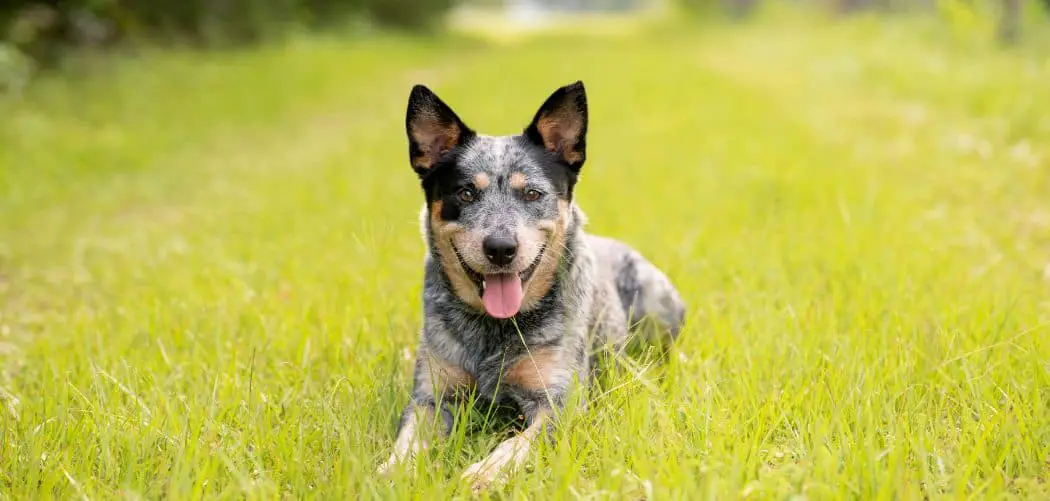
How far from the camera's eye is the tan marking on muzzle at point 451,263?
3.38m

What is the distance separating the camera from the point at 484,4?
77.1 m

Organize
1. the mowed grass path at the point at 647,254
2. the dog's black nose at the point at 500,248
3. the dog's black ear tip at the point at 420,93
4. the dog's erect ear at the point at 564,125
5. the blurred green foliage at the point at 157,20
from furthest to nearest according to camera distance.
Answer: the blurred green foliage at the point at 157,20
the dog's erect ear at the point at 564,125
the dog's black ear tip at the point at 420,93
the dog's black nose at the point at 500,248
the mowed grass path at the point at 647,254

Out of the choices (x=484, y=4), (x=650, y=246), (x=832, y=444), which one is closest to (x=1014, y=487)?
(x=832, y=444)

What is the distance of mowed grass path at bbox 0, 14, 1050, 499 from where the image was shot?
2.77m

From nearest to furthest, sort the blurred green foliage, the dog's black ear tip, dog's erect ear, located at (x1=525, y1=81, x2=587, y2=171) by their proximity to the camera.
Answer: the dog's black ear tip → dog's erect ear, located at (x1=525, y1=81, x2=587, y2=171) → the blurred green foliage

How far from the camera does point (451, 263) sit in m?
3.44

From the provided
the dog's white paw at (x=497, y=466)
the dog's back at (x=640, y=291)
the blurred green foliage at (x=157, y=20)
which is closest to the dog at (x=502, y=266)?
the dog's white paw at (x=497, y=466)

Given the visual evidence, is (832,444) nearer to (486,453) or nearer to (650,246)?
(486,453)

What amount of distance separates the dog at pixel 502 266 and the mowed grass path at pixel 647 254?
18 cm

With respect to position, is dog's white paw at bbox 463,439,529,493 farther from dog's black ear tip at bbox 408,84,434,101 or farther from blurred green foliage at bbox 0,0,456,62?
blurred green foliage at bbox 0,0,456,62

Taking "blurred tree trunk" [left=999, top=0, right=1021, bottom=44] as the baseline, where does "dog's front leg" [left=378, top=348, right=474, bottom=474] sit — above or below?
below

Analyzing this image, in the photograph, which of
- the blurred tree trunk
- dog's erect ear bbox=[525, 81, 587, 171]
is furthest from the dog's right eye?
the blurred tree trunk

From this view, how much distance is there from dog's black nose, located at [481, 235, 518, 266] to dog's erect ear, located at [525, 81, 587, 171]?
24.2 inches

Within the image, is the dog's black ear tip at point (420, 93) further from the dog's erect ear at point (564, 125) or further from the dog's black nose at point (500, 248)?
the dog's black nose at point (500, 248)
